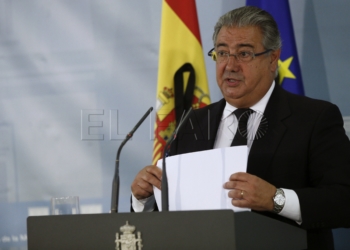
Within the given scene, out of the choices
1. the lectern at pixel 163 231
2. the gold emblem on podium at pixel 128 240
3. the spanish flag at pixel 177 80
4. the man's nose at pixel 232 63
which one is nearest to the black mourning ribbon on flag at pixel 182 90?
the spanish flag at pixel 177 80

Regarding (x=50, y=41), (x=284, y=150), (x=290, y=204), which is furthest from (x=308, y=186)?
(x=50, y=41)

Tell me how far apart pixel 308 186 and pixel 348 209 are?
8.7 inches

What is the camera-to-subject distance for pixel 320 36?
370cm

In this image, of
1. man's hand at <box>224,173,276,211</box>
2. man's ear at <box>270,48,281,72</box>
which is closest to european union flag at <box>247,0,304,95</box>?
man's ear at <box>270,48,281,72</box>

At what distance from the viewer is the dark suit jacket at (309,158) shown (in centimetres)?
199

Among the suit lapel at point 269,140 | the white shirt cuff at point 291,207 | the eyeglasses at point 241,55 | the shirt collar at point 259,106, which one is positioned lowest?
the white shirt cuff at point 291,207

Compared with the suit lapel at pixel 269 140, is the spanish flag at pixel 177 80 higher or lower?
higher

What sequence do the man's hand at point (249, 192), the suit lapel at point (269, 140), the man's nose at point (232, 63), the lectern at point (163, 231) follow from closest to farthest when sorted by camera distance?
1. the lectern at point (163, 231)
2. the man's hand at point (249, 192)
3. the suit lapel at point (269, 140)
4. the man's nose at point (232, 63)

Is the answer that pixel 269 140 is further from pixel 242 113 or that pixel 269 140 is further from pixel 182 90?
pixel 182 90

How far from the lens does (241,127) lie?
2.35 metres

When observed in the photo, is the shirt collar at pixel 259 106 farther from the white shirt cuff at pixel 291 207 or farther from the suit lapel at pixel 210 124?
the white shirt cuff at pixel 291 207

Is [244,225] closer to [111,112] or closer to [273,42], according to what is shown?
[273,42]

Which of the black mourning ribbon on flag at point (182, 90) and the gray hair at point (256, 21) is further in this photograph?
the black mourning ribbon on flag at point (182, 90)

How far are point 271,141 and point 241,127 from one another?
0.15 m
